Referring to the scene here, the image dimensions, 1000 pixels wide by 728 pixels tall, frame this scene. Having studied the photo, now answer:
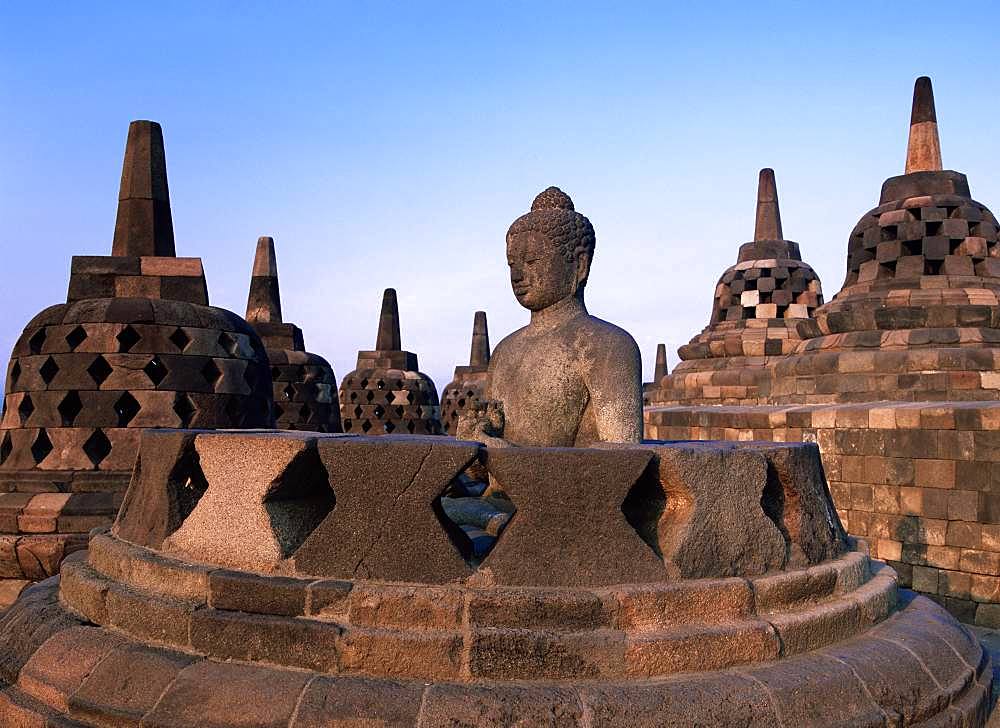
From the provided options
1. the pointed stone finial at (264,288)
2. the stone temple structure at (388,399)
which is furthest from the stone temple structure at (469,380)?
the pointed stone finial at (264,288)

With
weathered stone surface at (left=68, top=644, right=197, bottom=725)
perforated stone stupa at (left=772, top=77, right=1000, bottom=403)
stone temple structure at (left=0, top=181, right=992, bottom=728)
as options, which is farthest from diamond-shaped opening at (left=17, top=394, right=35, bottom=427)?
perforated stone stupa at (left=772, top=77, right=1000, bottom=403)

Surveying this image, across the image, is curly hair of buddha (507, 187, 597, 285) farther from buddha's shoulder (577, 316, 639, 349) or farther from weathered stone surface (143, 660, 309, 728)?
weathered stone surface (143, 660, 309, 728)

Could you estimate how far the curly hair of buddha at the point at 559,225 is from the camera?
3414 millimetres

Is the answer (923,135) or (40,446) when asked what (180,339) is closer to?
(40,446)

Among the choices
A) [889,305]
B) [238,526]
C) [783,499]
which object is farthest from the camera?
[889,305]

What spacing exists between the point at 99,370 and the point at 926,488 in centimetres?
688

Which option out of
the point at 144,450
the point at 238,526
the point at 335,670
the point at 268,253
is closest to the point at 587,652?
the point at 335,670

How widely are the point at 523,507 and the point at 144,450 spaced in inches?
74.2

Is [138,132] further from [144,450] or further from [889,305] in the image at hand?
[889,305]

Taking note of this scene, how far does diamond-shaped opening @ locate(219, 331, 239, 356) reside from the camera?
679 cm

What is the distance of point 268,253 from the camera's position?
1433 cm

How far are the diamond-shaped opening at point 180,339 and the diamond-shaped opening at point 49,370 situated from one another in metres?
0.92

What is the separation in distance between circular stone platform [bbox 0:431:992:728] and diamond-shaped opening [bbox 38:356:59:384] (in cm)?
382

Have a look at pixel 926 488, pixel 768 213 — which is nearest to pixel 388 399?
pixel 768 213
